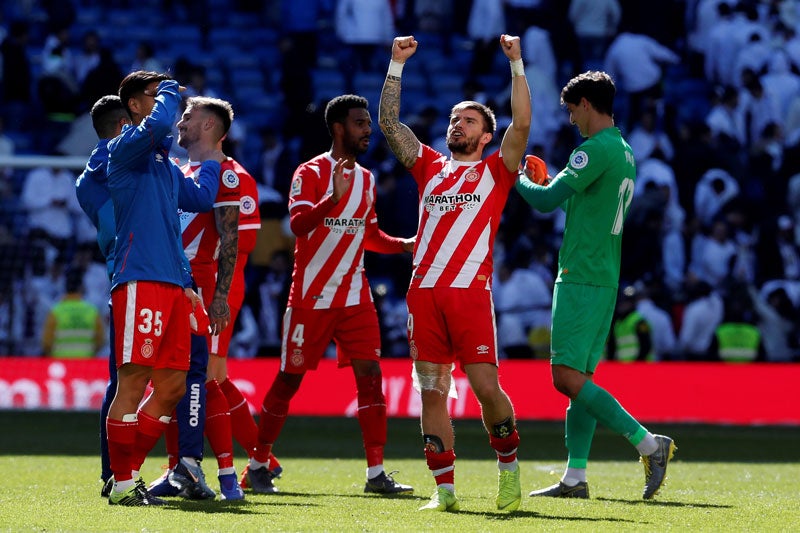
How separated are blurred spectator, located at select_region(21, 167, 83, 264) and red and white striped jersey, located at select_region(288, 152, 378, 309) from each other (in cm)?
889

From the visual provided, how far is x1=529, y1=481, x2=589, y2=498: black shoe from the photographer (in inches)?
340

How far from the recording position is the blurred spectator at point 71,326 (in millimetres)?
16500

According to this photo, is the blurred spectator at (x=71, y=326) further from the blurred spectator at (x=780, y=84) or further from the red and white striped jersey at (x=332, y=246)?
the blurred spectator at (x=780, y=84)

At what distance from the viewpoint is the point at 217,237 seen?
29.1ft

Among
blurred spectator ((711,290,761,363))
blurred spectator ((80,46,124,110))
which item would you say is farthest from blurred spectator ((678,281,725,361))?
blurred spectator ((80,46,124,110))

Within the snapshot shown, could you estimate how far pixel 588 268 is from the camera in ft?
28.3

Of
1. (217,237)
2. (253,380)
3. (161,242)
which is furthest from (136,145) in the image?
(253,380)

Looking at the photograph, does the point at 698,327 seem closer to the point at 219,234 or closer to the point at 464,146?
the point at 464,146

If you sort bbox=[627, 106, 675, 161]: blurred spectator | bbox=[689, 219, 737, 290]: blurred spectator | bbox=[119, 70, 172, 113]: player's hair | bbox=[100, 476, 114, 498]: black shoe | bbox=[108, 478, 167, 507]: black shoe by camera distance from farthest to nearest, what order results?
bbox=[627, 106, 675, 161]: blurred spectator < bbox=[689, 219, 737, 290]: blurred spectator < bbox=[100, 476, 114, 498]: black shoe < bbox=[119, 70, 172, 113]: player's hair < bbox=[108, 478, 167, 507]: black shoe

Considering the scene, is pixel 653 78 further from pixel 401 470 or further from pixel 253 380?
pixel 401 470

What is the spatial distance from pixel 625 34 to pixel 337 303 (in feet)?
44.1

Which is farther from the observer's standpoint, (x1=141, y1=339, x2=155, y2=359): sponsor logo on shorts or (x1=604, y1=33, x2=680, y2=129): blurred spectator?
(x1=604, y1=33, x2=680, y2=129): blurred spectator

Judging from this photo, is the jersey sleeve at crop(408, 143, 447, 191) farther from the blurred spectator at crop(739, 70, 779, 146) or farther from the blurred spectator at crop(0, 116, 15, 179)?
the blurred spectator at crop(739, 70, 779, 146)

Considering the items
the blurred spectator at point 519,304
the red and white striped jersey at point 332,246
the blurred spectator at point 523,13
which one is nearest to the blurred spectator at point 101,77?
the blurred spectator at point 519,304
